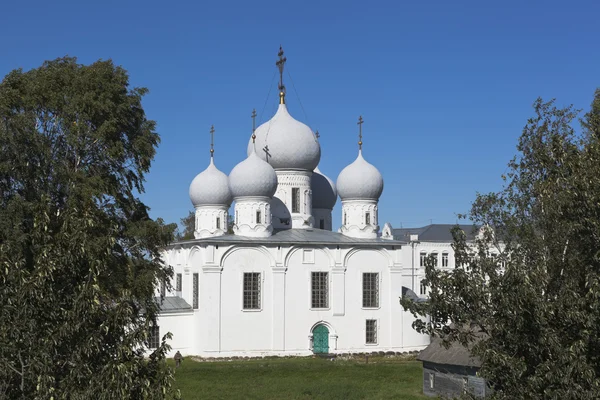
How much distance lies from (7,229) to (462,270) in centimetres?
936

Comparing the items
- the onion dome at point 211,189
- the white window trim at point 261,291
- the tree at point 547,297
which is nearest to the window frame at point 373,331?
the white window trim at point 261,291

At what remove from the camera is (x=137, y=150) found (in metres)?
22.9

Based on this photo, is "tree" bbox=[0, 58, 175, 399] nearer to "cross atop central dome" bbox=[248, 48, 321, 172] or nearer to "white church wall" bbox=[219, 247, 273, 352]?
"white church wall" bbox=[219, 247, 273, 352]

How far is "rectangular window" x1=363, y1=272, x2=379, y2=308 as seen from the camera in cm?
4162

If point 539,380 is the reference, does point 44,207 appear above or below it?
above

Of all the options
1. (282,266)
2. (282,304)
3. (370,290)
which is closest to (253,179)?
(282,266)

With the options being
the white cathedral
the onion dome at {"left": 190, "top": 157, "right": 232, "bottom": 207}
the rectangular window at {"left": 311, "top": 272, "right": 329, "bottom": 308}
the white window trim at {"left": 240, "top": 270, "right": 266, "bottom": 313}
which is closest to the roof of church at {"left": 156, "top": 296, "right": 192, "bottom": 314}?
the white cathedral

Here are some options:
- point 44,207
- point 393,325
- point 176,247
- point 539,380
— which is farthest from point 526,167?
point 176,247

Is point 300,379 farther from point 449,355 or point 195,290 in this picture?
point 195,290

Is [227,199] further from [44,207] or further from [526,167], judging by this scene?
[44,207]

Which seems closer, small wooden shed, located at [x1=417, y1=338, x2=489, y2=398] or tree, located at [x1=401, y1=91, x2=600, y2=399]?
tree, located at [x1=401, y1=91, x2=600, y2=399]

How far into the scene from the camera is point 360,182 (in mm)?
43594

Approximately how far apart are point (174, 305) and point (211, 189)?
610cm

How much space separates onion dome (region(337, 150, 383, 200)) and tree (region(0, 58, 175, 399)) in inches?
830
